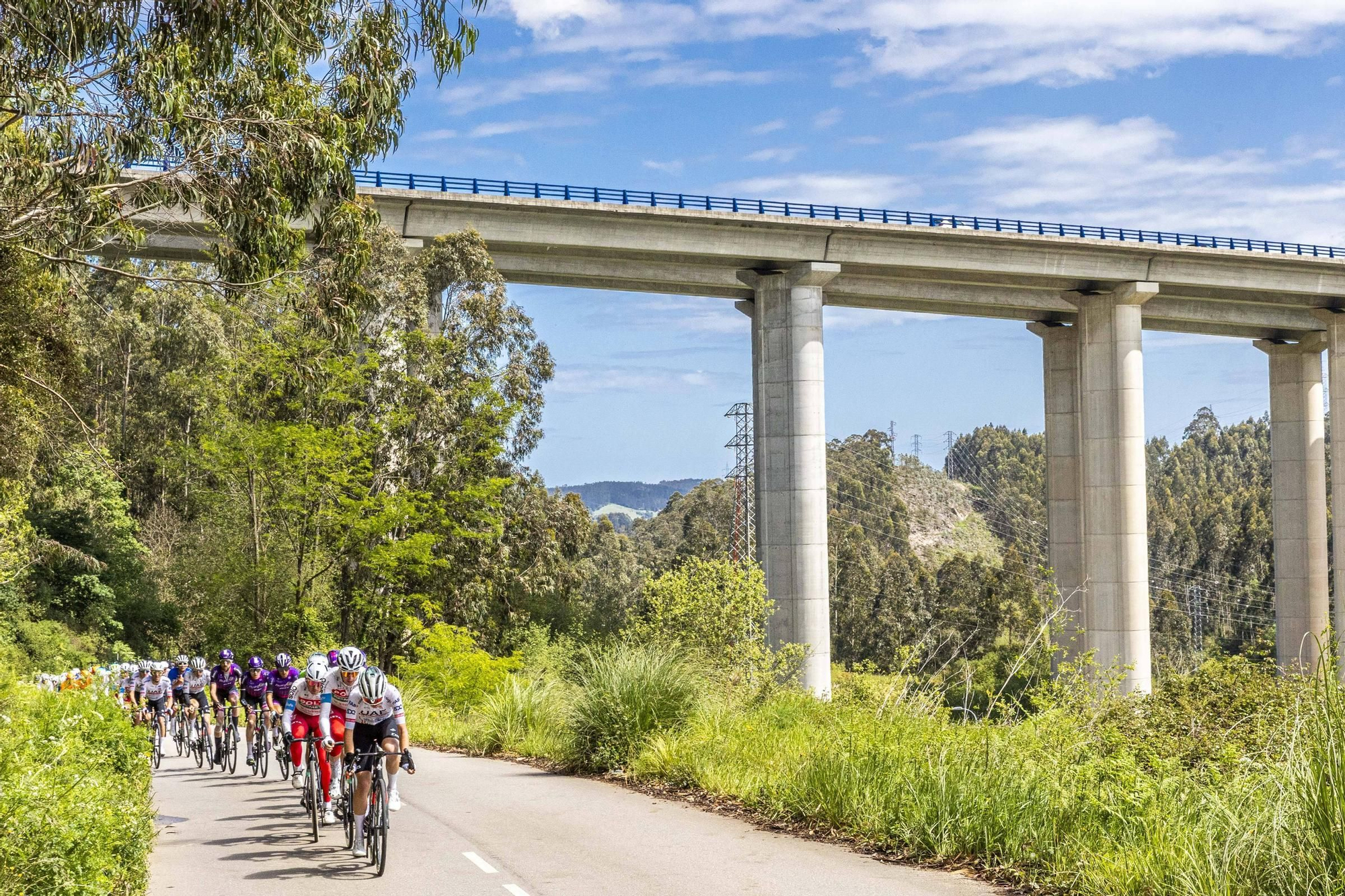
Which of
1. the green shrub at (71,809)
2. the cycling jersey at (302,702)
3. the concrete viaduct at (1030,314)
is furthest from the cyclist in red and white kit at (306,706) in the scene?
the concrete viaduct at (1030,314)

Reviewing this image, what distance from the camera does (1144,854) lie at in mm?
8461

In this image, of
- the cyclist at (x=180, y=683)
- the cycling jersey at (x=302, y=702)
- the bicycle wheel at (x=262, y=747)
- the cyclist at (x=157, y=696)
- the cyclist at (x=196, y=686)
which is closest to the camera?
the cycling jersey at (x=302, y=702)

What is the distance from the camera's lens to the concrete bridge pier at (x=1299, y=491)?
57094 millimetres

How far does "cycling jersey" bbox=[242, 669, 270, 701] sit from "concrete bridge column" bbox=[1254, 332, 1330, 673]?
49351 millimetres

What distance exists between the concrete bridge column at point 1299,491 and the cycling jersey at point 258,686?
49351 mm

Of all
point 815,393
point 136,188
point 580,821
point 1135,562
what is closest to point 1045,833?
point 580,821

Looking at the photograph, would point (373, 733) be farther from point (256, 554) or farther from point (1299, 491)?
point (1299, 491)

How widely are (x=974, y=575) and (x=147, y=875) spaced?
293 ft

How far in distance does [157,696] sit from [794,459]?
77.0 feet

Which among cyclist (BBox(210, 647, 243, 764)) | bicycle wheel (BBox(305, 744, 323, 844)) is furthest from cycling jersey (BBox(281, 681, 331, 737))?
cyclist (BBox(210, 647, 243, 764))

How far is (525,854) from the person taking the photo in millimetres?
11352

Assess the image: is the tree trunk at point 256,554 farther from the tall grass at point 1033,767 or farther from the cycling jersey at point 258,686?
the tall grass at point 1033,767

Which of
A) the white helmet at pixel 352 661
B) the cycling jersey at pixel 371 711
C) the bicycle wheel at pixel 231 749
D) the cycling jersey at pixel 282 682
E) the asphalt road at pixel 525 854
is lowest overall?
the bicycle wheel at pixel 231 749

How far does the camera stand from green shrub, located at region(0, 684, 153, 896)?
720 centimetres
